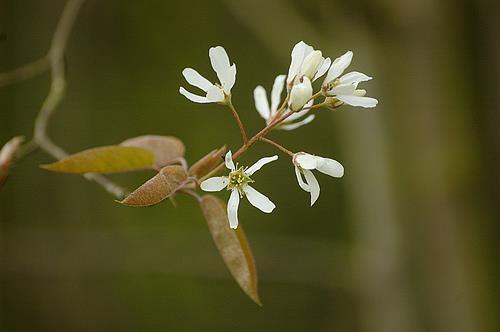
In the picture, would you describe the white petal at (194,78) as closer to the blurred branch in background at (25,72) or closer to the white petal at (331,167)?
the white petal at (331,167)

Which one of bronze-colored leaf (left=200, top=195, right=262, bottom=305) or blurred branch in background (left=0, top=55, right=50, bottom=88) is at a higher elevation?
blurred branch in background (left=0, top=55, right=50, bottom=88)

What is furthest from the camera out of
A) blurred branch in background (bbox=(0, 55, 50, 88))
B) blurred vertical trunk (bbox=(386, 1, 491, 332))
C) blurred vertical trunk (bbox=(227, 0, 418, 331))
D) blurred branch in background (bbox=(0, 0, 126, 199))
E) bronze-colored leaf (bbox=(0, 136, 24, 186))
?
blurred vertical trunk (bbox=(227, 0, 418, 331))

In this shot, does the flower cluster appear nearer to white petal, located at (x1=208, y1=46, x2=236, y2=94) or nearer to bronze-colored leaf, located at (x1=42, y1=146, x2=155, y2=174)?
white petal, located at (x1=208, y1=46, x2=236, y2=94)

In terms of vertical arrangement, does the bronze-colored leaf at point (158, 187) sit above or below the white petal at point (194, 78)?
below

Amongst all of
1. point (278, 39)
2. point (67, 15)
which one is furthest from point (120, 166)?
point (278, 39)

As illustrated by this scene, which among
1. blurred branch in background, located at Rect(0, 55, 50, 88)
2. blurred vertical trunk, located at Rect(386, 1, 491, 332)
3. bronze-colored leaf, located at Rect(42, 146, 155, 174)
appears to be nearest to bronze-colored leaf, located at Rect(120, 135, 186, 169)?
bronze-colored leaf, located at Rect(42, 146, 155, 174)

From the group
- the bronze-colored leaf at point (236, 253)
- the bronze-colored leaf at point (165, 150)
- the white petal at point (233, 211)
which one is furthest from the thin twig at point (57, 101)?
the white petal at point (233, 211)
